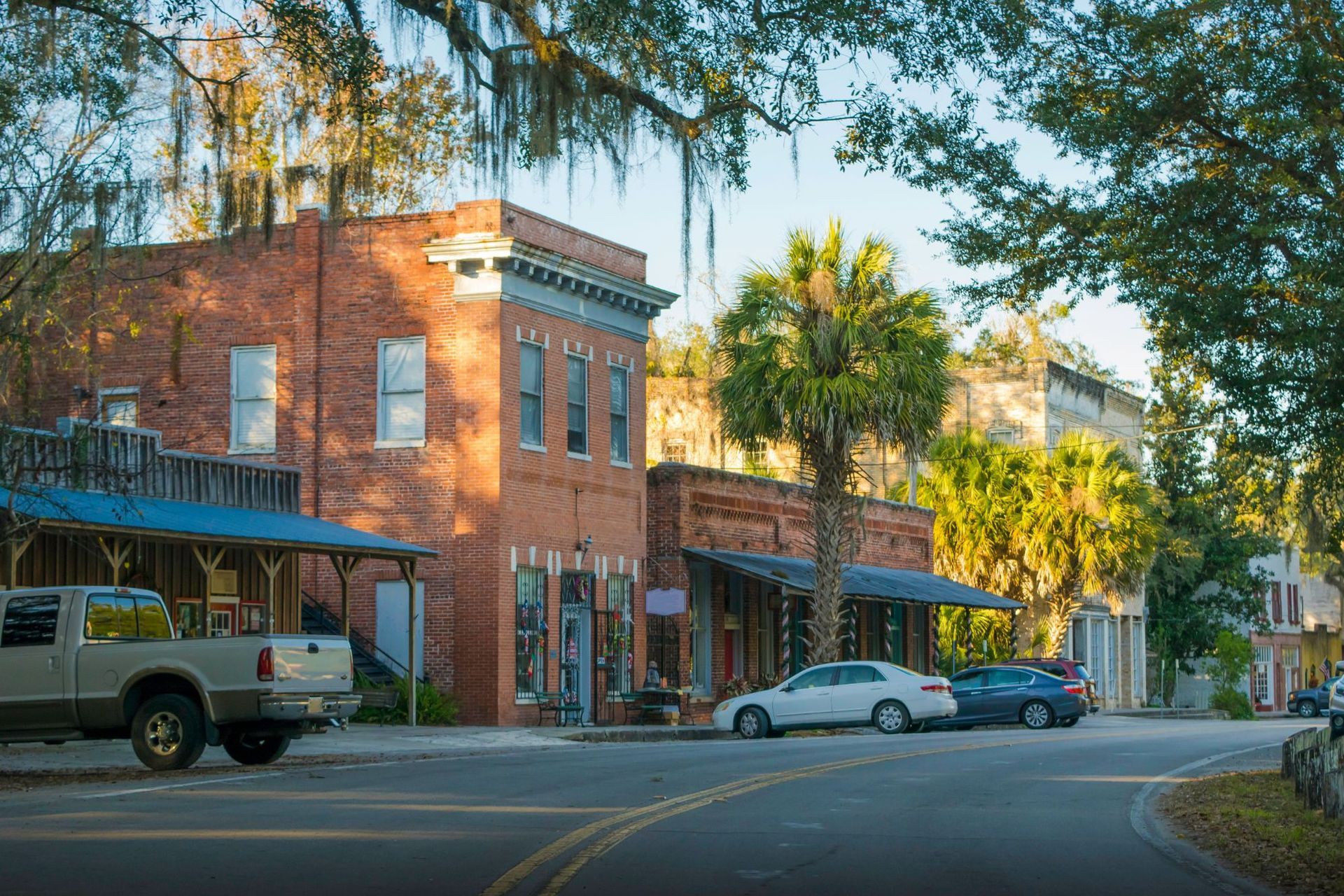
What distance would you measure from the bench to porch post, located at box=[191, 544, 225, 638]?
6.74m

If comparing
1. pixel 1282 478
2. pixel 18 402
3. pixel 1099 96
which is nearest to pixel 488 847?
pixel 1099 96

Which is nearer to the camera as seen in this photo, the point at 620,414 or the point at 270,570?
the point at 270,570

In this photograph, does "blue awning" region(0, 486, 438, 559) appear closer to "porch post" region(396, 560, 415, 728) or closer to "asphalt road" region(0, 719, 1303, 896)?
"porch post" region(396, 560, 415, 728)

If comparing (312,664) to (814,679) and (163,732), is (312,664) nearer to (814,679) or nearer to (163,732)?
(163,732)

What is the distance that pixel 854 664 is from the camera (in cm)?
3123

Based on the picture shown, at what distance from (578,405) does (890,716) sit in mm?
8634

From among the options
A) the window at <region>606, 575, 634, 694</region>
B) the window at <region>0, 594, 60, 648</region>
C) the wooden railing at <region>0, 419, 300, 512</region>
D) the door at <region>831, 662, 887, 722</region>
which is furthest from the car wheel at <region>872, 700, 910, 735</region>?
the window at <region>0, 594, 60, 648</region>

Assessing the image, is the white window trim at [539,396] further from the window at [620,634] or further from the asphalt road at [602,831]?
the asphalt road at [602,831]

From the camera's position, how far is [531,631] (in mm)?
32500

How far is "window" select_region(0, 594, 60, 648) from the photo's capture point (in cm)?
1820

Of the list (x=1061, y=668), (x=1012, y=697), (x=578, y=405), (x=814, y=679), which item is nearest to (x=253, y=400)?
(x=578, y=405)

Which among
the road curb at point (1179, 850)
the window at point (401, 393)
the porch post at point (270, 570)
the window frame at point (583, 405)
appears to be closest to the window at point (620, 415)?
the window frame at point (583, 405)

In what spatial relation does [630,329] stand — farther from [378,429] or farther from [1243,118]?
[1243,118]

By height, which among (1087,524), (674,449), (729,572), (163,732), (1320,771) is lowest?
(1320,771)
